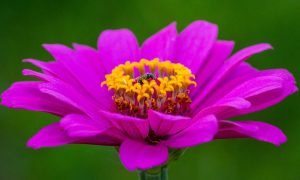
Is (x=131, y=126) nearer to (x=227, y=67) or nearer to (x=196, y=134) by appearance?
(x=196, y=134)

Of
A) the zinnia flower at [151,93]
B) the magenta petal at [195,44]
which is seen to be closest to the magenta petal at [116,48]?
the zinnia flower at [151,93]

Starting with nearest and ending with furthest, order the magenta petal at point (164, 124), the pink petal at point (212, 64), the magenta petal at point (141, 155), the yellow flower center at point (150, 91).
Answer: the magenta petal at point (141, 155) < the magenta petal at point (164, 124) < the yellow flower center at point (150, 91) < the pink petal at point (212, 64)

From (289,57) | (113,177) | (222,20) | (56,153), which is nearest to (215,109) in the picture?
(113,177)

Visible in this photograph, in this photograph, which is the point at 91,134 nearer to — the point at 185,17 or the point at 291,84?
the point at 291,84

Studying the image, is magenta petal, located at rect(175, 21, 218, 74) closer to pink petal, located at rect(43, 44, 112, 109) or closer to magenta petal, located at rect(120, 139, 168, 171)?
pink petal, located at rect(43, 44, 112, 109)

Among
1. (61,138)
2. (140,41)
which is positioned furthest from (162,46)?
(140,41)

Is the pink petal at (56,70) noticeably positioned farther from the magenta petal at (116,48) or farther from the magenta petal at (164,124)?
the magenta petal at (164,124)
